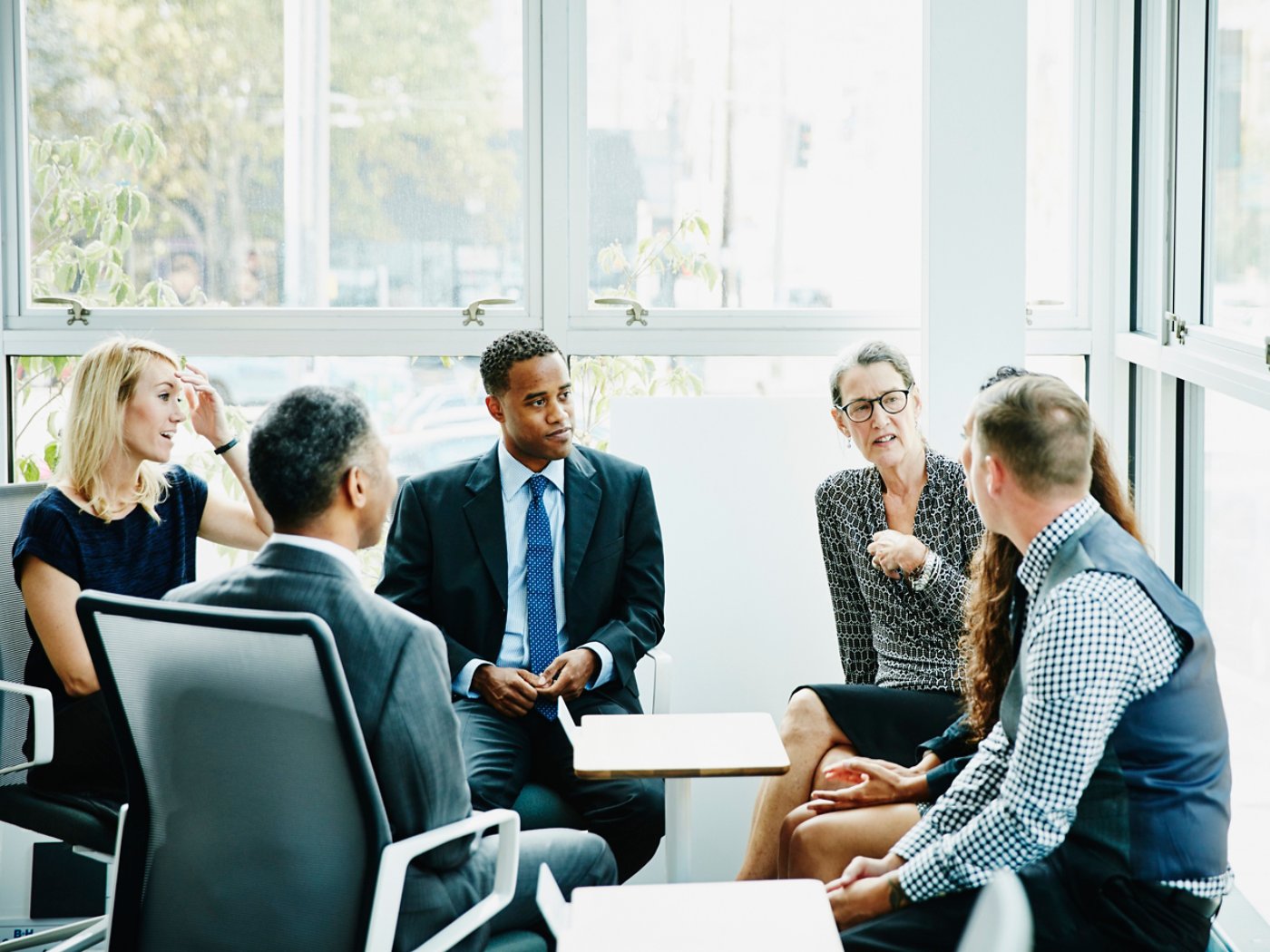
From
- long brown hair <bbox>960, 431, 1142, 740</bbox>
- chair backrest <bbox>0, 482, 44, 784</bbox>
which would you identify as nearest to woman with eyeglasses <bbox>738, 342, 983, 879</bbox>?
long brown hair <bbox>960, 431, 1142, 740</bbox>

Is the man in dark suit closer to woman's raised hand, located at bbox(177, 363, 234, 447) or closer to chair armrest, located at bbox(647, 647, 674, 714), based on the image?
chair armrest, located at bbox(647, 647, 674, 714)

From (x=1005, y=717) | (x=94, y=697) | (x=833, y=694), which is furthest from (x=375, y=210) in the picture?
(x=1005, y=717)

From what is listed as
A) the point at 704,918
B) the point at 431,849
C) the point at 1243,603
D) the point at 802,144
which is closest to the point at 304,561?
the point at 431,849

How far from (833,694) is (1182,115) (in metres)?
1.90

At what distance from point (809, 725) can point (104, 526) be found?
173cm

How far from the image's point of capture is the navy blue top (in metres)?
3.04

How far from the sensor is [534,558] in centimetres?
340

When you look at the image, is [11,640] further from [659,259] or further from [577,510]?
[659,259]

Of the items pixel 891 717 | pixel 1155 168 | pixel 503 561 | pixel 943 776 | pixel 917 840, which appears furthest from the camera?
pixel 1155 168

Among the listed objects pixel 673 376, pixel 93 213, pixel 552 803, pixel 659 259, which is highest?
pixel 93 213

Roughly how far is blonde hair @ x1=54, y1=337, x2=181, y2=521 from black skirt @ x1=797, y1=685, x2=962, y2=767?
1.73 m

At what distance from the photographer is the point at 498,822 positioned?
85.4 inches

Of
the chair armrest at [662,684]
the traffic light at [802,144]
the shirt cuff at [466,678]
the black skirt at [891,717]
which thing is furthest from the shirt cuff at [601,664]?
the traffic light at [802,144]

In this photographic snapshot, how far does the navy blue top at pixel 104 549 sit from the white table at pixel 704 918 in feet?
5.33
